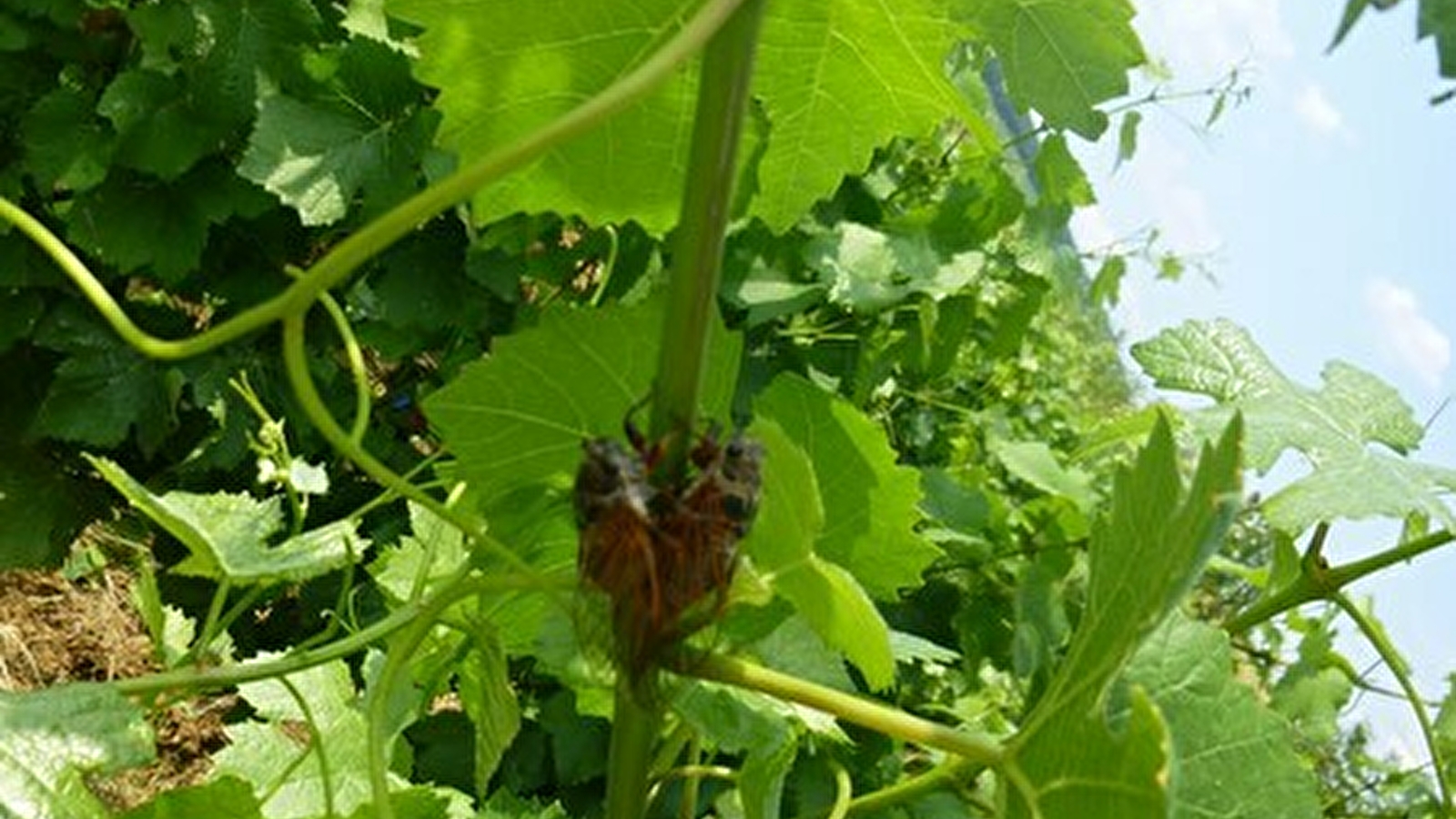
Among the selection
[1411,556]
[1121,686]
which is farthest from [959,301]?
[1121,686]

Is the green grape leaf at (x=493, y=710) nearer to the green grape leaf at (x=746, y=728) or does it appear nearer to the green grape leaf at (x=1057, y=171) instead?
the green grape leaf at (x=746, y=728)

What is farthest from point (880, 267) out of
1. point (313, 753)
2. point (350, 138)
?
point (313, 753)

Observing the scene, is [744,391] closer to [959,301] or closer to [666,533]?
[959,301]

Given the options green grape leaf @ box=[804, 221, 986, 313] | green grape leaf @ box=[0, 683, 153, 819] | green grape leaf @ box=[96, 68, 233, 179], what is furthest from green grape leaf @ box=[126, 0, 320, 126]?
green grape leaf @ box=[0, 683, 153, 819]

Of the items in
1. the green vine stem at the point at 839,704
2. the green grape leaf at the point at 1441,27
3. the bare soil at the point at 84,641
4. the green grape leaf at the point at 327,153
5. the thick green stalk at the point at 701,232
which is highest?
the green grape leaf at the point at 1441,27

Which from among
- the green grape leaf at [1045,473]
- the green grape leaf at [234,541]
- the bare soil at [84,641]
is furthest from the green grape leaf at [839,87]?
the bare soil at [84,641]

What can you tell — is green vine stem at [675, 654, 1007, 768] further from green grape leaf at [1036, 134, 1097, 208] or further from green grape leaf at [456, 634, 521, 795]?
green grape leaf at [1036, 134, 1097, 208]
